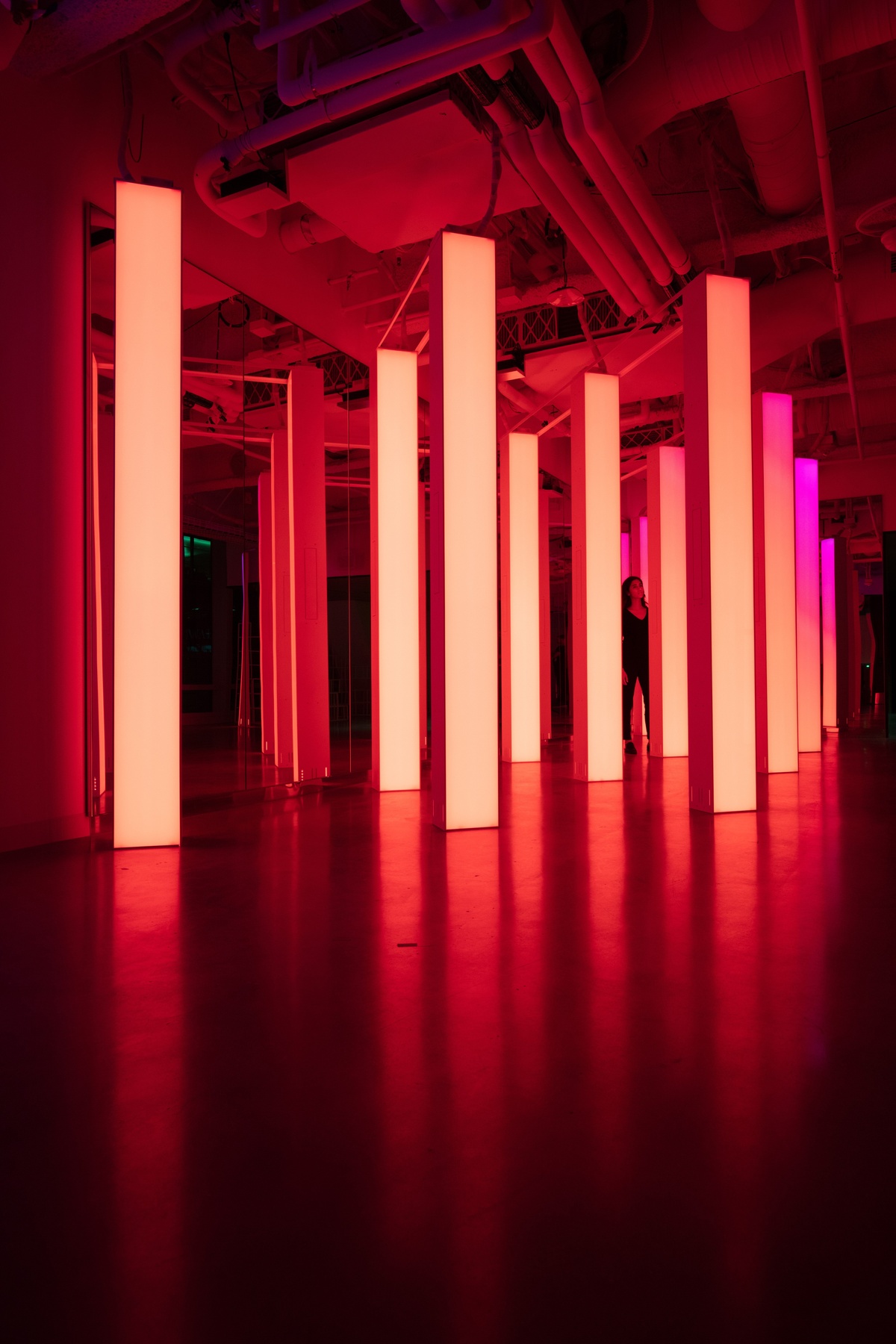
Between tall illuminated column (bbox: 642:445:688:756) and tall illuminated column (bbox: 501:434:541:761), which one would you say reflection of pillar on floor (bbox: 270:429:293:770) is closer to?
tall illuminated column (bbox: 501:434:541:761)

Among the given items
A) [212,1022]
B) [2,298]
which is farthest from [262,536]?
[212,1022]

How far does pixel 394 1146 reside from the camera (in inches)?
57.6

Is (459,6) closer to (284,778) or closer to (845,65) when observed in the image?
(845,65)

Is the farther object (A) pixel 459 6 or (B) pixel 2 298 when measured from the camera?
(B) pixel 2 298

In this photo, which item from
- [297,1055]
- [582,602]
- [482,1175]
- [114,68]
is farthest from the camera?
[582,602]

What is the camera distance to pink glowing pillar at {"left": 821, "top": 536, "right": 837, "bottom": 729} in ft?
42.2

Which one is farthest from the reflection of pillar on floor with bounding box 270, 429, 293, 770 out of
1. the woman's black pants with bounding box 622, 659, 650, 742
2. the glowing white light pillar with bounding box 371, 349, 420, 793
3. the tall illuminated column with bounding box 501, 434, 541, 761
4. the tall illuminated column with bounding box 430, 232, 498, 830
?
the woman's black pants with bounding box 622, 659, 650, 742

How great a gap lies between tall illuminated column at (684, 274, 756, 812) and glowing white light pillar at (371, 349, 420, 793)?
6.82 ft

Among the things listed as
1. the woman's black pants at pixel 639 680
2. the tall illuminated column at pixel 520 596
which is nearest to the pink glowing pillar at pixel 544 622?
the woman's black pants at pixel 639 680

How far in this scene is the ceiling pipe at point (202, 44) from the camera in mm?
4105

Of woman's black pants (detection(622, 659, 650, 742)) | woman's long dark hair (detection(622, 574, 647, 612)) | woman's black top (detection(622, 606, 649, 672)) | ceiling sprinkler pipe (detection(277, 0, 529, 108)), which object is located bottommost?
woman's black pants (detection(622, 659, 650, 742))

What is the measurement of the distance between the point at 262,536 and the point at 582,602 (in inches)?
106

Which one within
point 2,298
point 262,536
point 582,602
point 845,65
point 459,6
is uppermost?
point 845,65

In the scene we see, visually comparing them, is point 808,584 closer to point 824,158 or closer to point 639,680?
point 639,680
